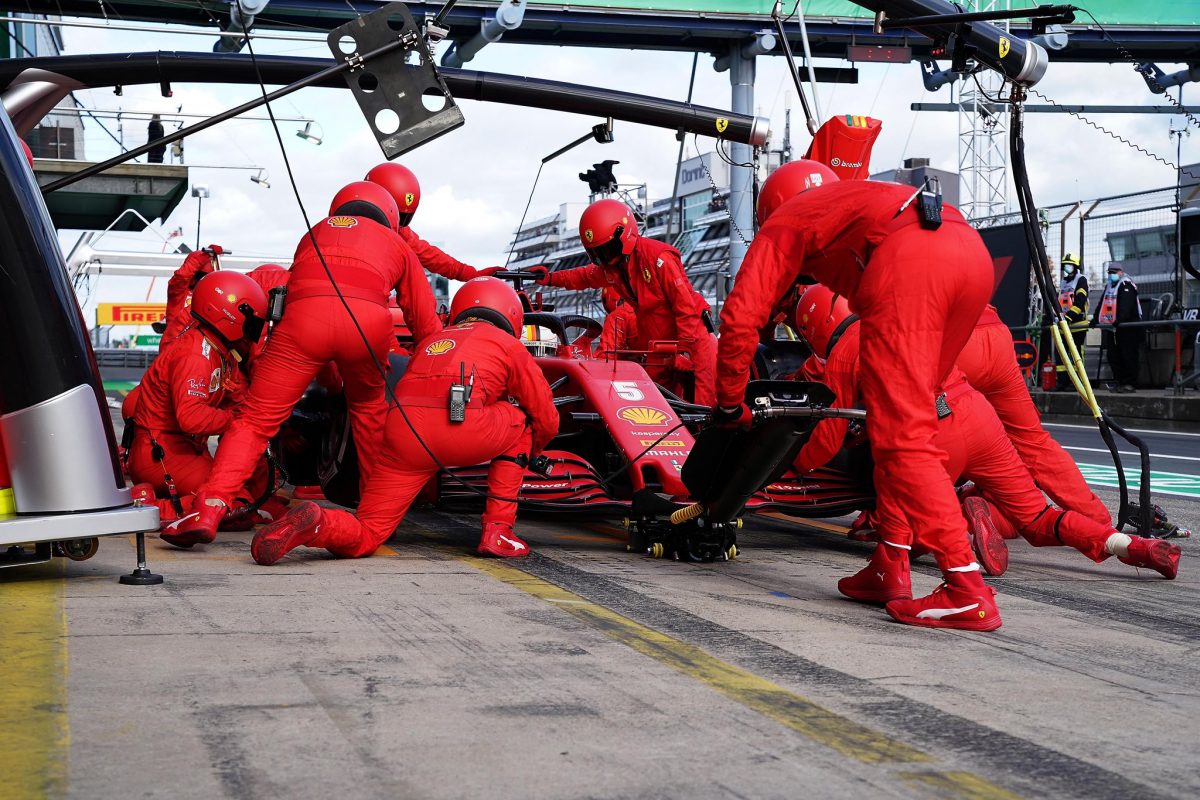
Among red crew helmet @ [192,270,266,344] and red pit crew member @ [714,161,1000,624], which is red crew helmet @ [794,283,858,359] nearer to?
red pit crew member @ [714,161,1000,624]

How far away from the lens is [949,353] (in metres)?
4.91

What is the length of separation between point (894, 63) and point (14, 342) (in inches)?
900

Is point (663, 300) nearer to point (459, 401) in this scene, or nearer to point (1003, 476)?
point (459, 401)

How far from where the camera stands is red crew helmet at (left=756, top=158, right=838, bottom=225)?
600cm

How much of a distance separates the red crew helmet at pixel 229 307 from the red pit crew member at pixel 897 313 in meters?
3.40

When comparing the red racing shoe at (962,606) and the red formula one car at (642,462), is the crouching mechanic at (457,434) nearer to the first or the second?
the red formula one car at (642,462)

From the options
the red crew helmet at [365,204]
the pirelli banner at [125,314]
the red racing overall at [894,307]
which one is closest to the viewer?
the red racing overall at [894,307]

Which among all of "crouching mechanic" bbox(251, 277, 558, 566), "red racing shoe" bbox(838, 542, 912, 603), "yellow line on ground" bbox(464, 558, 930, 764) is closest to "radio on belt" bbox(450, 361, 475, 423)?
"crouching mechanic" bbox(251, 277, 558, 566)

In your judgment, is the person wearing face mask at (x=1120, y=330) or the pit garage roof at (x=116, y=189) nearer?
the person wearing face mask at (x=1120, y=330)

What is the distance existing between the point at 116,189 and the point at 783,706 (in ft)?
60.8

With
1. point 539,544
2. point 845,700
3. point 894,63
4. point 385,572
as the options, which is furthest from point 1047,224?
point 845,700

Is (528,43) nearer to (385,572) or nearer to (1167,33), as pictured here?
(1167,33)

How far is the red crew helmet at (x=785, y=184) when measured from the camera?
236 inches

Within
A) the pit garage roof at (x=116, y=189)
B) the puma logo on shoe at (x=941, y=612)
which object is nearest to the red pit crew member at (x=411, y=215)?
the puma logo on shoe at (x=941, y=612)
